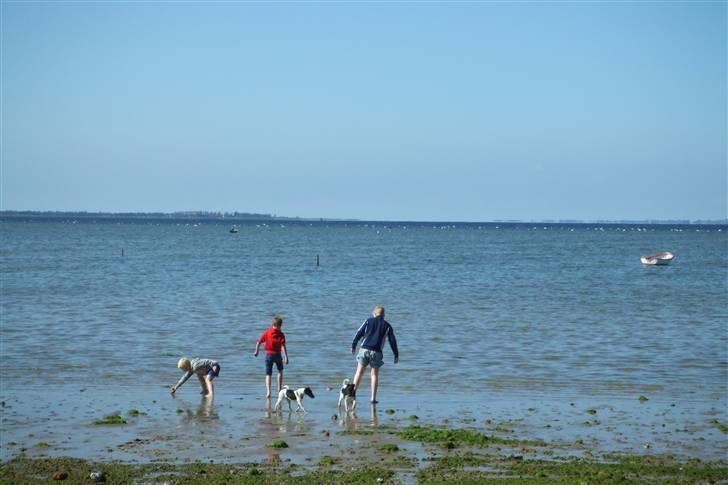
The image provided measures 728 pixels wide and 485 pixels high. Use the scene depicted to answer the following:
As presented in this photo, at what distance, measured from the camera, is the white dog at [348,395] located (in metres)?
16.6

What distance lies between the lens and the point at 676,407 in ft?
58.4

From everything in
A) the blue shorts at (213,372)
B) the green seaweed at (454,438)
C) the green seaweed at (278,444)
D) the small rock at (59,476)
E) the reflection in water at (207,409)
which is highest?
the blue shorts at (213,372)

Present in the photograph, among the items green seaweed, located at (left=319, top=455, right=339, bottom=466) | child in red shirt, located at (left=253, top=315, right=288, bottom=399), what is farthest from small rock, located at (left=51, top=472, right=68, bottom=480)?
child in red shirt, located at (left=253, top=315, right=288, bottom=399)

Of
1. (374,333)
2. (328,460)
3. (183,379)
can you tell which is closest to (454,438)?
(328,460)

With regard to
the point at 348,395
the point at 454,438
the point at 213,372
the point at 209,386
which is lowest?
the point at 454,438

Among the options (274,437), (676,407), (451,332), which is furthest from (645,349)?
(274,437)

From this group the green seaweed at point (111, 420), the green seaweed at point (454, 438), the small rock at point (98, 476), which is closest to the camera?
the small rock at point (98, 476)

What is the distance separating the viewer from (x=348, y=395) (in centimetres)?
1666

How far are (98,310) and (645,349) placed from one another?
20.6 meters

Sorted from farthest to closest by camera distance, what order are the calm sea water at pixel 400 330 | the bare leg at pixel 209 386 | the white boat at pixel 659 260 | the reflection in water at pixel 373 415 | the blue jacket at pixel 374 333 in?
the white boat at pixel 659 260 < the calm sea water at pixel 400 330 < the bare leg at pixel 209 386 < the blue jacket at pixel 374 333 < the reflection in water at pixel 373 415

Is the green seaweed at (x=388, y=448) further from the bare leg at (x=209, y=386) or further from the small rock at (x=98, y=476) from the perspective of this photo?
the bare leg at (x=209, y=386)

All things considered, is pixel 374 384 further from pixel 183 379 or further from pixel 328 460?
pixel 328 460

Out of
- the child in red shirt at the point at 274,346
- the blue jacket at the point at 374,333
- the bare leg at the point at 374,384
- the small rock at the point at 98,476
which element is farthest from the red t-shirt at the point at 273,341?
the small rock at the point at 98,476

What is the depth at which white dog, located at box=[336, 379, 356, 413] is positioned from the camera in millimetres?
16609
